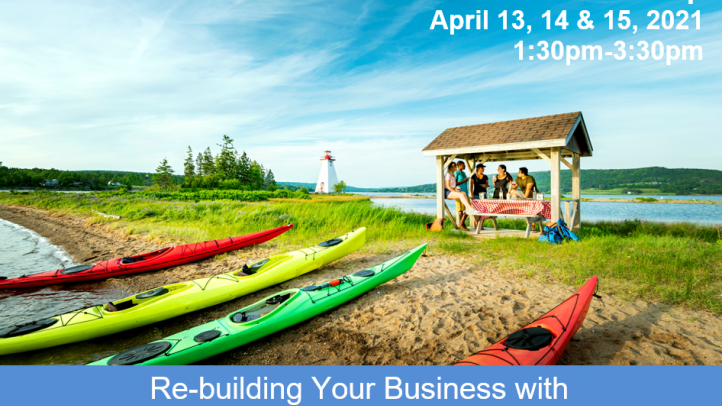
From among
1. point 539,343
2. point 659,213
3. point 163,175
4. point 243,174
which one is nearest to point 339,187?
point 243,174

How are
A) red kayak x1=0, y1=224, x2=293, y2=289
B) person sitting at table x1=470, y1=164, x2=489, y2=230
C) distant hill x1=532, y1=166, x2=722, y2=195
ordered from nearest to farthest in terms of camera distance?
red kayak x1=0, y1=224, x2=293, y2=289 < person sitting at table x1=470, y1=164, x2=489, y2=230 < distant hill x1=532, y1=166, x2=722, y2=195

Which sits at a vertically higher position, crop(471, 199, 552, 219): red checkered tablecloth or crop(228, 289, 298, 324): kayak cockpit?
crop(471, 199, 552, 219): red checkered tablecloth

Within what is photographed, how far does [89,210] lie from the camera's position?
18.7 metres

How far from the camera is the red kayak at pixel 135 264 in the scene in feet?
20.0

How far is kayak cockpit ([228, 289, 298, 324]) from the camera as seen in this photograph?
3693 millimetres

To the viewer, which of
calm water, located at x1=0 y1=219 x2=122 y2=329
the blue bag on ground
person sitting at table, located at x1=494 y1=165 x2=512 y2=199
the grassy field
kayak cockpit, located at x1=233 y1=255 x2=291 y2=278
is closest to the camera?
the grassy field

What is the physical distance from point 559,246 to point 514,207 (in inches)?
70.5

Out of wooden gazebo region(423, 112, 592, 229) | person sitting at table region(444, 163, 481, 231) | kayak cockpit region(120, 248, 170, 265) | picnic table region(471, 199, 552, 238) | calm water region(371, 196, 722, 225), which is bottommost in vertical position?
kayak cockpit region(120, 248, 170, 265)

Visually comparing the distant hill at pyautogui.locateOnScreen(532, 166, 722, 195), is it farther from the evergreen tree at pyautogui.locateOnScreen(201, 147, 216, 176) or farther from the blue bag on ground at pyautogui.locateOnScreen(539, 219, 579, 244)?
the evergreen tree at pyautogui.locateOnScreen(201, 147, 216, 176)

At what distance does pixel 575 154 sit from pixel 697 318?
710cm

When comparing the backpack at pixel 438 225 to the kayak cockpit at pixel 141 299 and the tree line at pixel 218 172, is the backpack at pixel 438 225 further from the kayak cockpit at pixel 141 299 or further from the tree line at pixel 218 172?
the tree line at pixel 218 172

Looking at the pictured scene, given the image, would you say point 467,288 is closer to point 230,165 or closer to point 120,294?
point 120,294

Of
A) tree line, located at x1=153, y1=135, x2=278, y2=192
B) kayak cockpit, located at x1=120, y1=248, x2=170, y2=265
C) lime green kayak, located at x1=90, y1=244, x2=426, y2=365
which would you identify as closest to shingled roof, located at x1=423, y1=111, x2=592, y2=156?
lime green kayak, located at x1=90, y1=244, x2=426, y2=365

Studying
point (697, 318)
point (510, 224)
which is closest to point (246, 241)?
point (697, 318)
